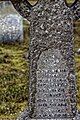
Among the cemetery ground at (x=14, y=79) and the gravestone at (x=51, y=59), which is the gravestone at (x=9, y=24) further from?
the gravestone at (x=51, y=59)

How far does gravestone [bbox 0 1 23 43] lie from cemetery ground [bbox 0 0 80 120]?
234 mm

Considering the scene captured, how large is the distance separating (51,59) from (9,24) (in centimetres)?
746

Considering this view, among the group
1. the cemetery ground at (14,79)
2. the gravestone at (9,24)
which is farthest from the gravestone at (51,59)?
the gravestone at (9,24)

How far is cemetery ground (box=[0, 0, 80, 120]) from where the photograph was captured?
34.1ft

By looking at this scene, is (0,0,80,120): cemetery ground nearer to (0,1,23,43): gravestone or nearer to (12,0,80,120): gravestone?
(0,1,23,43): gravestone

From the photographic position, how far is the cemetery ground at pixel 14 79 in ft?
34.1

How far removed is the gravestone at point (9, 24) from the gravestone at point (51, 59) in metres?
7.23

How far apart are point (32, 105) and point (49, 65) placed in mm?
611

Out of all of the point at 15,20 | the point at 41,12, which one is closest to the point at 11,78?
the point at 15,20

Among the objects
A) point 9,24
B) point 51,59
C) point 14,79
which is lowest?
point 14,79

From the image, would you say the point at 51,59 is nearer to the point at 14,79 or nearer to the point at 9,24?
the point at 14,79

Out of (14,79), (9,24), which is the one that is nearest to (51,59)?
(14,79)

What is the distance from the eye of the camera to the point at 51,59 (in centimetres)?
805

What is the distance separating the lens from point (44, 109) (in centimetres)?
821
